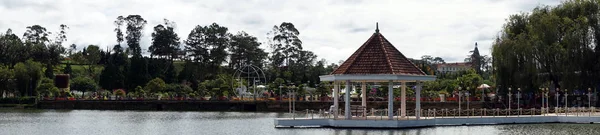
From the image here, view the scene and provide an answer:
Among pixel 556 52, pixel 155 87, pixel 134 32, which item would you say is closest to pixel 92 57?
pixel 134 32

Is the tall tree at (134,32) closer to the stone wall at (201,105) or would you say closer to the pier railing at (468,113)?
the stone wall at (201,105)

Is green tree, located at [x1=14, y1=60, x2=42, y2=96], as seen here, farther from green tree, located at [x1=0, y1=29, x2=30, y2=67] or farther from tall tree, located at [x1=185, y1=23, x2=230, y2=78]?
tall tree, located at [x1=185, y1=23, x2=230, y2=78]

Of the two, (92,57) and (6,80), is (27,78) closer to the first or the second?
(6,80)

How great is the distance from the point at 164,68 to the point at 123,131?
76405mm

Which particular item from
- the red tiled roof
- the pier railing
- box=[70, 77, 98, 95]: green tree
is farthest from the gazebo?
box=[70, 77, 98, 95]: green tree

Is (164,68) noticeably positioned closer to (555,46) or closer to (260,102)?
(260,102)

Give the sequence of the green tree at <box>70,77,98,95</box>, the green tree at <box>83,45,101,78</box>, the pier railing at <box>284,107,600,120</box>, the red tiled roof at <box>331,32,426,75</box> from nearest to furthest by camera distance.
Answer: the red tiled roof at <box>331,32,426,75</box>
the pier railing at <box>284,107,600,120</box>
the green tree at <box>70,77,98,95</box>
the green tree at <box>83,45,101,78</box>

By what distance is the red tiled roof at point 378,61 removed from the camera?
131 ft

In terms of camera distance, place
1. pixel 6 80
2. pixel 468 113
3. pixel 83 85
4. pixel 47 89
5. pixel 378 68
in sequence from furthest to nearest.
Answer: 1. pixel 83 85
2. pixel 47 89
3. pixel 6 80
4. pixel 468 113
5. pixel 378 68

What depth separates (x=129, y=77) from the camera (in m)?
104

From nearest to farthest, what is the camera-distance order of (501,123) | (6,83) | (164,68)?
(501,123) → (6,83) → (164,68)

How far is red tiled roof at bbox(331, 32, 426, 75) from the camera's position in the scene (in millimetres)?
40062

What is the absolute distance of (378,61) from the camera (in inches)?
1593

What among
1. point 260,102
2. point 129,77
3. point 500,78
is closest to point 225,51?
point 129,77
